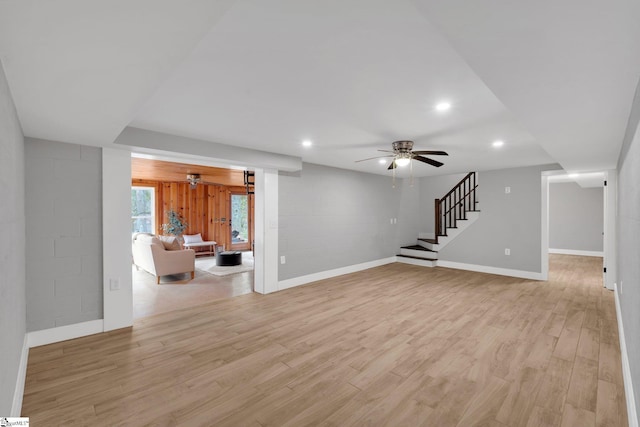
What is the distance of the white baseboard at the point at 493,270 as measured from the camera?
5.71 m

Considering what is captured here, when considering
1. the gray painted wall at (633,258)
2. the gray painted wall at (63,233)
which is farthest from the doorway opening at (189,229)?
the gray painted wall at (633,258)

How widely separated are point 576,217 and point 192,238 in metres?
11.4

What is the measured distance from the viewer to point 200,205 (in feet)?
30.7

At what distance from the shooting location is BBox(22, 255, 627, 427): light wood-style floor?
196 cm

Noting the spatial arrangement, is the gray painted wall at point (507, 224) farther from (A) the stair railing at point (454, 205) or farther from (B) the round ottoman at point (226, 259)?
(B) the round ottoman at point (226, 259)

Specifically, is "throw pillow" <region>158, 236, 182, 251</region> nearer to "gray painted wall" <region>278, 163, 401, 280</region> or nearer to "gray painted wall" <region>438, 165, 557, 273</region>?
"gray painted wall" <region>278, 163, 401, 280</region>

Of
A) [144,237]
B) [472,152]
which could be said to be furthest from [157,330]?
[472,152]

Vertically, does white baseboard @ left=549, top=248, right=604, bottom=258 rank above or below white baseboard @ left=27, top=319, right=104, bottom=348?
above

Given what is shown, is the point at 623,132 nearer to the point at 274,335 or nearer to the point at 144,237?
the point at 274,335

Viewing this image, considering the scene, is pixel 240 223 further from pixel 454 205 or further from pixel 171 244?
pixel 454 205

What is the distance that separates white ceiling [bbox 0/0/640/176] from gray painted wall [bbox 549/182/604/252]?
23.3 ft

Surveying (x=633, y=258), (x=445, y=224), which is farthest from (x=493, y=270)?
(x=633, y=258)

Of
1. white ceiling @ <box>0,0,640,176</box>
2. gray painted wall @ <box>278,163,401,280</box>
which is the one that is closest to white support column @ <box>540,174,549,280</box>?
white ceiling @ <box>0,0,640,176</box>

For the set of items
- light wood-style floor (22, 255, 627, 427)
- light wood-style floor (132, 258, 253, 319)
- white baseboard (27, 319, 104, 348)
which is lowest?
light wood-style floor (132, 258, 253, 319)
